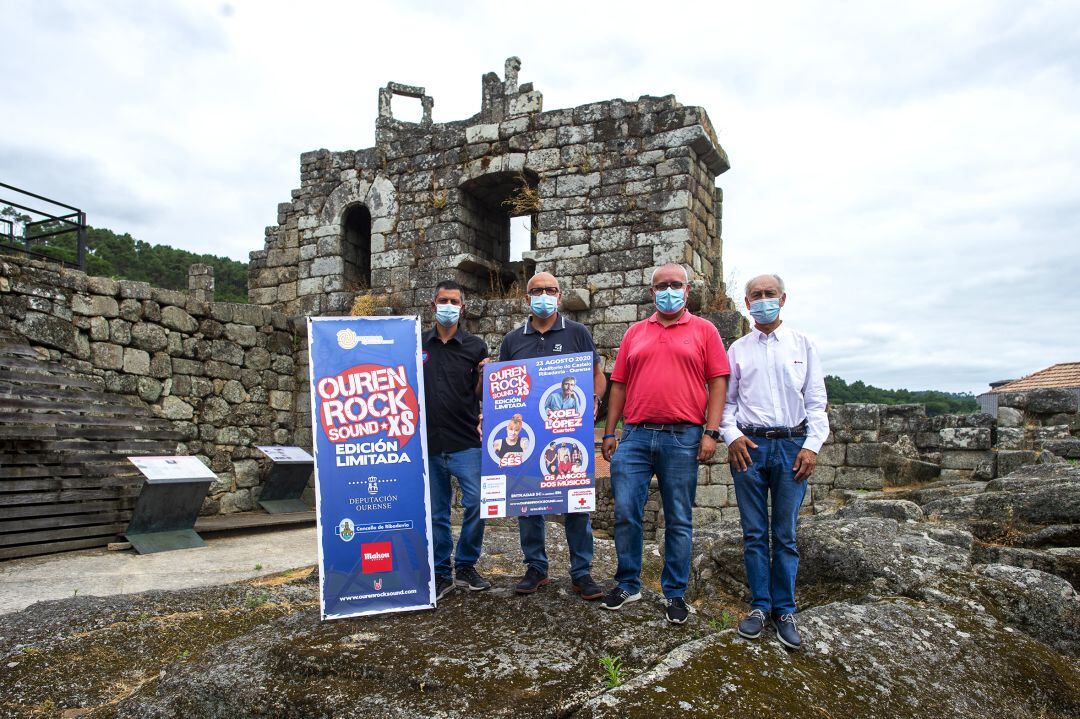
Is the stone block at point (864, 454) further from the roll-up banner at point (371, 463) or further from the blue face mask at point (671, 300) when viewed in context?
the roll-up banner at point (371, 463)

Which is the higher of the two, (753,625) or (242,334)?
(242,334)

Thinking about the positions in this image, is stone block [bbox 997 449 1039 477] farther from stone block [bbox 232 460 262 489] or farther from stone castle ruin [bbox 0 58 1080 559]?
stone block [bbox 232 460 262 489]

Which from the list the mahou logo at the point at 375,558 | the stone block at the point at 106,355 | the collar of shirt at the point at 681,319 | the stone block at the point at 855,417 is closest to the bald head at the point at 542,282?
the collar of shirt at the point at 681,319

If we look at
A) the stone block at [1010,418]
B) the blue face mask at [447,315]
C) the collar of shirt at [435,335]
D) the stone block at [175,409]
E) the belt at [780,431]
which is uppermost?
the blue face mask at [447,315]

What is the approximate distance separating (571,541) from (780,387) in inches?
49.4

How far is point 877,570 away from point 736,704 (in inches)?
63.8

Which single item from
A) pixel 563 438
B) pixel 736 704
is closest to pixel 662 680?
pixel 736 704

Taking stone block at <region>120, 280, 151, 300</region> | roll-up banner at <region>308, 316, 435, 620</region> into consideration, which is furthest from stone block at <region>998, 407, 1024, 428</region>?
stone block at <region>120, 280, 151, 300</region>

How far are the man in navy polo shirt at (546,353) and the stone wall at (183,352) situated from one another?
602cm

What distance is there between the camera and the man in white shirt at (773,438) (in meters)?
3.12

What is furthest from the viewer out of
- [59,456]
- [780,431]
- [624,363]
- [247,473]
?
[247,473]

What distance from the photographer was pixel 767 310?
3.38m

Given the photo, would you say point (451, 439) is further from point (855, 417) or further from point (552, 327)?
point (855, 417)

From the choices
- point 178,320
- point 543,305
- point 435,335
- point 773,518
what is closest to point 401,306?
point 178,320
